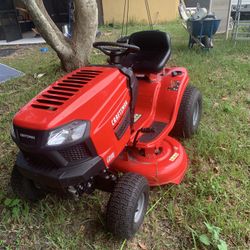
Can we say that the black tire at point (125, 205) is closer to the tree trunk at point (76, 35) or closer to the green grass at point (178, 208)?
the green grass at point (178, 208)

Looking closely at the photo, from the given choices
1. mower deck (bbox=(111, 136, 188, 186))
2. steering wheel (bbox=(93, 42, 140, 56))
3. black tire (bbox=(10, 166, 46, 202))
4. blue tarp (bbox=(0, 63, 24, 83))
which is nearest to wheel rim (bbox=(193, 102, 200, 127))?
mower deck (bbox=(111, 136, 188, 186))

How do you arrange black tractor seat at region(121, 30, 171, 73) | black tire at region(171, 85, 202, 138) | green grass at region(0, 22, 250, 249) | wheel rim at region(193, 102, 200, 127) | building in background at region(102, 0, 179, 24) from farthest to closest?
building in background at region(102, 0, 179, 24), wheel rim at region(193, 102, 200, 127), black tire at region(171, 85, 202, 138), black tractor seat at region(121, 30, 171, 73), green grass at region(0, 22, 250, 249)

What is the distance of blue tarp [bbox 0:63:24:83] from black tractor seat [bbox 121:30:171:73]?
3013 mm

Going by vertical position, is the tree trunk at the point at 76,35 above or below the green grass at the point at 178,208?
above

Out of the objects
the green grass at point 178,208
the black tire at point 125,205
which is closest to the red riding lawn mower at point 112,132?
the black tire at point 125,205

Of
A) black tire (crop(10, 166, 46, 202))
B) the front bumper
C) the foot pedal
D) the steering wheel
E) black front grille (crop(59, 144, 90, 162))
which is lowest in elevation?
A: black tire (crop(10, 166, 46, 202))

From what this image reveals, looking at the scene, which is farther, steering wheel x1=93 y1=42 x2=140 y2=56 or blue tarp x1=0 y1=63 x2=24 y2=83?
blue tarp x1=0 y1=63 x2=24 y2=83

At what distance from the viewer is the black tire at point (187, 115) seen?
104 inches

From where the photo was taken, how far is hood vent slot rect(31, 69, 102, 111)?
1674mm

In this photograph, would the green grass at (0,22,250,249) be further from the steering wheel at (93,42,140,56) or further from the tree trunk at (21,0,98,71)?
the tree trunk at (21,0,98,71)

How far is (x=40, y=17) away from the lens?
3.90 meters

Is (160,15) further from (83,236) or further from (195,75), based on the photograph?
(83,236)

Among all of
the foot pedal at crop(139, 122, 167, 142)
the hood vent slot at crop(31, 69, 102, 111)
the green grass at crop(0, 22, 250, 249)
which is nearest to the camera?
the hood vent slot at crop(31, 69, 102, 111)

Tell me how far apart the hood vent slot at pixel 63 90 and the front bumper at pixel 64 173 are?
330 millimetres
